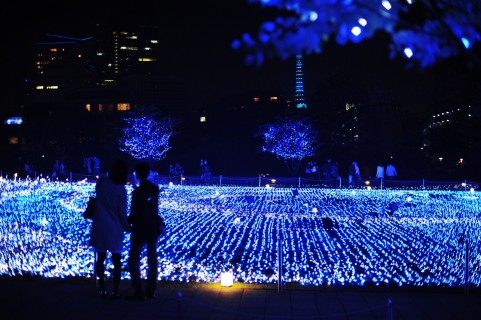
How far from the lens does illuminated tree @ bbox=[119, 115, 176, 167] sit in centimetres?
4500

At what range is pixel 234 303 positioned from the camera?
6621 mm

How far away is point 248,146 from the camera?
4325cm

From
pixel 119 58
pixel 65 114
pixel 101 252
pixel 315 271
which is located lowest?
pixel 315 271

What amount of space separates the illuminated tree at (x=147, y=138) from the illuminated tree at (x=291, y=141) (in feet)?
26.0

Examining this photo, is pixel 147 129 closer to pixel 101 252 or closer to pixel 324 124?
pixel 324 124

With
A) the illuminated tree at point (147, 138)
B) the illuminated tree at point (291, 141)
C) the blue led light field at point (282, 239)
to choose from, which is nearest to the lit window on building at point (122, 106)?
the illuminated tree at point (147, 138)

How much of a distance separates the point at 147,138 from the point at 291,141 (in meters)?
11.7

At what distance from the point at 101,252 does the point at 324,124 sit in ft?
122

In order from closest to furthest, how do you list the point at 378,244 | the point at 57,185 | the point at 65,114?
the point at 378,244 < the point at 57,185 < the point at 65,114

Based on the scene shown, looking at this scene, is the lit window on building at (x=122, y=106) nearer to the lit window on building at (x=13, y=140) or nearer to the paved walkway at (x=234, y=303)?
the lit window on building at (x=13, y=140)

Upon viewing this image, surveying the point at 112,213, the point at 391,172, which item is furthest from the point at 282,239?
the point at 391,172

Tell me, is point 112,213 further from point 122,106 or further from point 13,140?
point 122,106

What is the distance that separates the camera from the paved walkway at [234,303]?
6.13 metres

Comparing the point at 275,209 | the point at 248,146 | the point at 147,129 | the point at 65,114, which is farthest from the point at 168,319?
the point at 65,114
